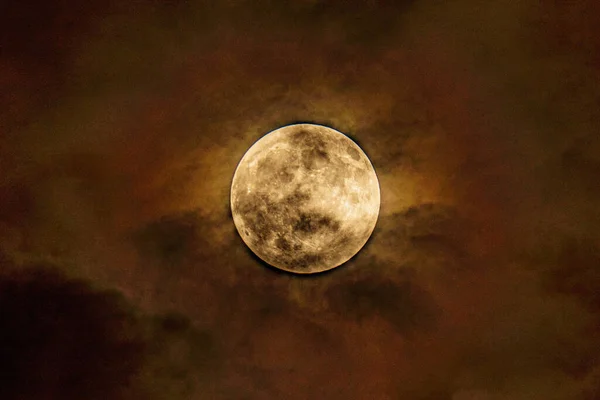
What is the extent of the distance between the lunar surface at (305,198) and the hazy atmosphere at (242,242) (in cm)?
27

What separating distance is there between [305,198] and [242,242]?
30.1 inches

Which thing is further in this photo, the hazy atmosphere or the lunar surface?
the hazy atmosphere

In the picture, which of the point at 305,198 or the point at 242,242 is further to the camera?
the point at 242,242

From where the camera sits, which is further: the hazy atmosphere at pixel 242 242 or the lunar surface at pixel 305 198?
the hazy atmosphere at pixel 242 242

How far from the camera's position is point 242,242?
3045mm

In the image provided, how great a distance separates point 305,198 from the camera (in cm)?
255

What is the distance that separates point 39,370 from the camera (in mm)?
2975

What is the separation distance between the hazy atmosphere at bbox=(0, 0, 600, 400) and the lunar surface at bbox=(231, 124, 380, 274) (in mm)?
273

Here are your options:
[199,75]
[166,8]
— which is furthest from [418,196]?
[166,8]

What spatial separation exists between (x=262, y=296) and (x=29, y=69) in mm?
2279

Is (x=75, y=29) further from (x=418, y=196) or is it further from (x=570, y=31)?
(x=570, y=31)

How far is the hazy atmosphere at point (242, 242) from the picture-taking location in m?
2.72

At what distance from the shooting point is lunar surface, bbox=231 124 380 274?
101 inches

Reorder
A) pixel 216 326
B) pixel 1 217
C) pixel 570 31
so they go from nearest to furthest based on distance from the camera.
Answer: pixel 570 31
pixel 1 217
pixel 216 326
